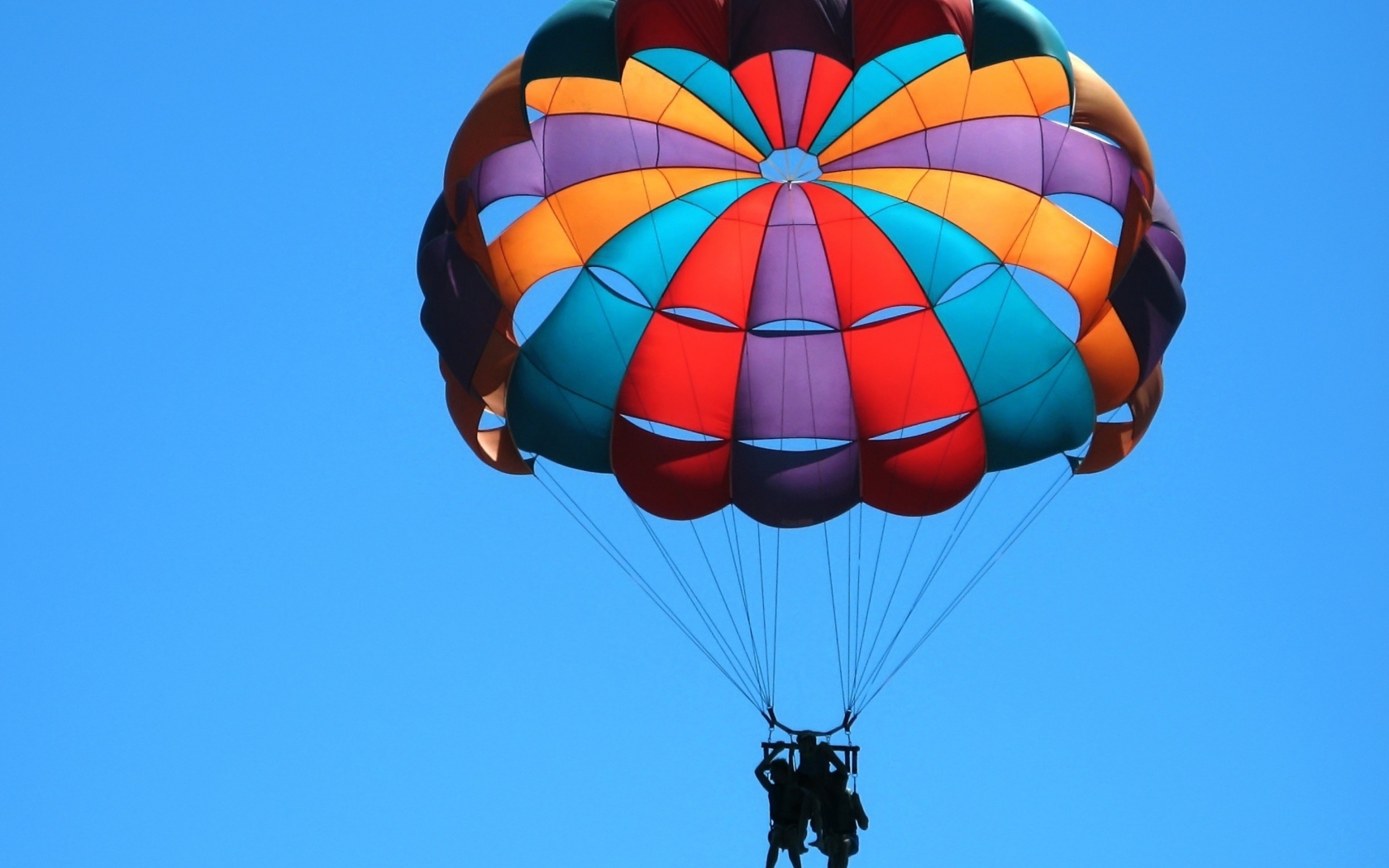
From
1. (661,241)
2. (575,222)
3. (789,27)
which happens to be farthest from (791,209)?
(789,27)

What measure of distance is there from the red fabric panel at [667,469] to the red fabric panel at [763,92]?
7.07 feet

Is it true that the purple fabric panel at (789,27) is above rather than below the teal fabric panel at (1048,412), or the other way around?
above

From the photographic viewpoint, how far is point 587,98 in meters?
18.3

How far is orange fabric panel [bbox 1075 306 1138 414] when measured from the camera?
59.6ft

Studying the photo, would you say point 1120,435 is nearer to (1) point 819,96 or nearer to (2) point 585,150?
(1) point 819,96

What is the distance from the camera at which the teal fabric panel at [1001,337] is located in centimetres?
1816

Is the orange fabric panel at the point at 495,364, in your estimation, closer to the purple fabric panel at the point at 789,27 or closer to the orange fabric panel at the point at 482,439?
the orange fabric panel at the point at 482,439

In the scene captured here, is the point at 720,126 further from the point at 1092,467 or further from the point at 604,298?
the point at 1092,467

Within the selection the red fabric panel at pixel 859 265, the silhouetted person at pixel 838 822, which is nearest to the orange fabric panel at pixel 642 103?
the red fabric panel at pixel 859 265

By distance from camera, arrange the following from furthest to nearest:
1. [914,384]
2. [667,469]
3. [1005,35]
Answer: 1. [914,384]
2. [667,469]
3. [1005,35]

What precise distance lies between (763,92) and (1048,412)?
2904mm

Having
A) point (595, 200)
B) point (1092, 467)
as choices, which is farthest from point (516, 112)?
point (1092, 467)

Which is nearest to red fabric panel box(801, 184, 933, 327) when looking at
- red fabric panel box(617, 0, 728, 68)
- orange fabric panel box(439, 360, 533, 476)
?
red fabric panel box(617, 0, 728, 68)

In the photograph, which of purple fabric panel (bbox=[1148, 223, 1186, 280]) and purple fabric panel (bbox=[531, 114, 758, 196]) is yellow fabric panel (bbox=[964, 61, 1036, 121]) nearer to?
purple fabric panel (bbox=[1148, 223, 1186, 280])
